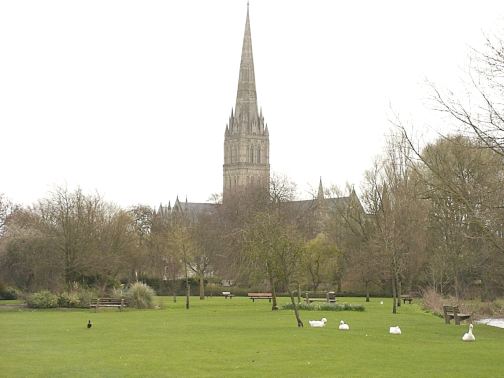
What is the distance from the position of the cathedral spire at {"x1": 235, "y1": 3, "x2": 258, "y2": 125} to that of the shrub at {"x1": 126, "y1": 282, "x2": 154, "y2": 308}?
4009 inches

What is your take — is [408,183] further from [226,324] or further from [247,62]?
[247,62]

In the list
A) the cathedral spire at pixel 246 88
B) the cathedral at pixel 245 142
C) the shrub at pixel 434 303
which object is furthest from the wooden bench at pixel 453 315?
the cathedral at pixel 245 142

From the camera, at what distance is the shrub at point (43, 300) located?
45.7 m

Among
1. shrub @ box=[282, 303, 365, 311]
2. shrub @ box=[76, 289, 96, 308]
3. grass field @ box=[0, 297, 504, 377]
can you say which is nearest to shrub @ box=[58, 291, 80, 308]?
shrub @ box=[76, 289, 96, 308]

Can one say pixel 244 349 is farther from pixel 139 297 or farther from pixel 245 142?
pixel 245 142

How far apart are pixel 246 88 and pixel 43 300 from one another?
10957cm

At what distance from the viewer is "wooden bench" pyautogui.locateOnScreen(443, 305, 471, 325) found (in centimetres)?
3153

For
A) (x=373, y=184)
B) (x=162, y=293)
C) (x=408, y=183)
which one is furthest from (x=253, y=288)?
(x=408, y=183)

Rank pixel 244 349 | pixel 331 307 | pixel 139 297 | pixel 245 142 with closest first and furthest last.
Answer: pixel 244 349, pixel 331 307, pixel 139 297, pixel 245 142

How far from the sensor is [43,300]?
150ft

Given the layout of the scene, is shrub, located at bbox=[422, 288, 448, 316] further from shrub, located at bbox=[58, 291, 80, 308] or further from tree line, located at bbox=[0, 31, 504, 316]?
shrub, located at bbox=[58, 291, 80, 308]

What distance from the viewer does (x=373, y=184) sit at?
62.1 metres

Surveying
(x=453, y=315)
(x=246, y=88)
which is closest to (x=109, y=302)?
(x=453, y=315)

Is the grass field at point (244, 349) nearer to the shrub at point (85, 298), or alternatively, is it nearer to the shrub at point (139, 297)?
the shrub at point (85, 298)
